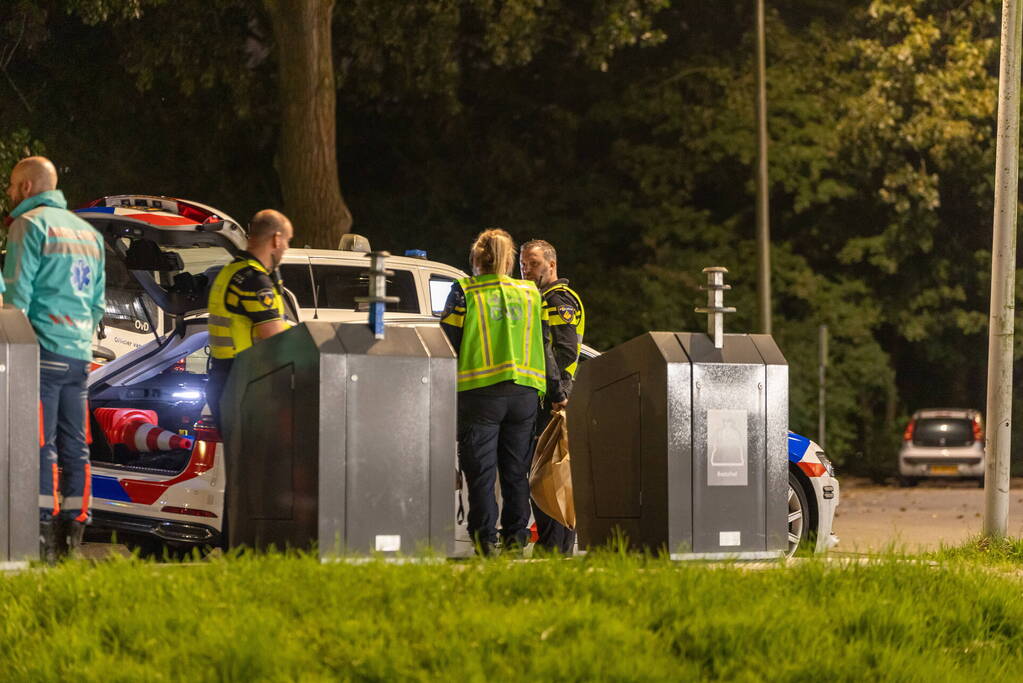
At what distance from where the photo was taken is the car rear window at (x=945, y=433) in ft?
97.1

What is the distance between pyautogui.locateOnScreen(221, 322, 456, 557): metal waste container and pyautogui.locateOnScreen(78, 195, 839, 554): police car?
0.91m

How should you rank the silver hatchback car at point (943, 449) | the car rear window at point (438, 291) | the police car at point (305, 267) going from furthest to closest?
the silver hatchback car at point (943, 449) → the car rear window at point (438, 291) → the police car at point (305, 267)

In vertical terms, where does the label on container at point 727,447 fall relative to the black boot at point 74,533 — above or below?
above

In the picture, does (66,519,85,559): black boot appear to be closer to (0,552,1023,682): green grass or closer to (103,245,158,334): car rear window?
(0,552,1023,682): green grass

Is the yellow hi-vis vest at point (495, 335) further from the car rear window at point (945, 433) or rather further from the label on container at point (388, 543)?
the car rear window at point (945, 433)

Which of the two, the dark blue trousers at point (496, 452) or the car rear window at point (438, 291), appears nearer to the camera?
the dark blue trousers at point (496, 452)

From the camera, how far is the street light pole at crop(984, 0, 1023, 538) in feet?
42.3

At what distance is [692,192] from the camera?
31.8 m

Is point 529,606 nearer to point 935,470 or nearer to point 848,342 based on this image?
point 935,470

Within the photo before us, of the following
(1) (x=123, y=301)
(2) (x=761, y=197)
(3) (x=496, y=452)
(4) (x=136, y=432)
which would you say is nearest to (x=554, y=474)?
(3) (x=496, y=452)

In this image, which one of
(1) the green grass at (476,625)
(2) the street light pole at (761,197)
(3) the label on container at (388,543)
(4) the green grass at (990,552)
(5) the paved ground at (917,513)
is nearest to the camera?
(1) the green grass at (476,625)

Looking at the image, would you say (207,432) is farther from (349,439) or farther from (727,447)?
(727,447)

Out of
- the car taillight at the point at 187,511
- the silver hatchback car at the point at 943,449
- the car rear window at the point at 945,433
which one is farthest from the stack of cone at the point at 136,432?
the car rear window at the point at 945,433

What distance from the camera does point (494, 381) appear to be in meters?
9.01
